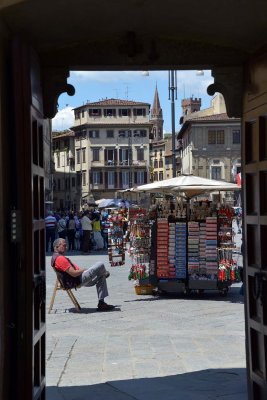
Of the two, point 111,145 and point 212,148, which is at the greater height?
point 111,145

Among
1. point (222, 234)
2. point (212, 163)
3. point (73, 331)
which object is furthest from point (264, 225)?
point (212, 163)

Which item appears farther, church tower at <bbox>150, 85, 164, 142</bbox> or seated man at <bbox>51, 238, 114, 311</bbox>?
church tower at <bbox>150, 85, 164, 142</bbox>

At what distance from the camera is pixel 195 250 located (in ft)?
41.6

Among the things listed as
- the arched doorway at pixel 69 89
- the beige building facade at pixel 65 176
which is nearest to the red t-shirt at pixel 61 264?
the arched doorway at pixel 69 89

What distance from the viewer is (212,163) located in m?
78.3

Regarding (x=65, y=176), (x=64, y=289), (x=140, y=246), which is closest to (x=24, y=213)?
(x=64, y=289)

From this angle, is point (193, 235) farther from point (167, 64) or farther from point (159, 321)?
point (167, 64)

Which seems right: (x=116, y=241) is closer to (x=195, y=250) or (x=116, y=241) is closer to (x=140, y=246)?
(x=140, y=246)

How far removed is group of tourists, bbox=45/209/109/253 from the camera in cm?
2514

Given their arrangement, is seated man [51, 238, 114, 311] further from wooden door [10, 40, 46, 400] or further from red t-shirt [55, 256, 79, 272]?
wooden door [10, 40, 46, 400]

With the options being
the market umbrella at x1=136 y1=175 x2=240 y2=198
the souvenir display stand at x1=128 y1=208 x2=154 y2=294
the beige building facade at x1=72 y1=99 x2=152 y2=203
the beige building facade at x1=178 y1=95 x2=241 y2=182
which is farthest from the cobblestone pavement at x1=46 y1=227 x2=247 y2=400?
the beige building facade at x1=72 y1=99 x2=152 y2=203

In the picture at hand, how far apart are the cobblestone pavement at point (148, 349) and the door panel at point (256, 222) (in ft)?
4.42

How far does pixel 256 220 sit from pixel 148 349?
393cm

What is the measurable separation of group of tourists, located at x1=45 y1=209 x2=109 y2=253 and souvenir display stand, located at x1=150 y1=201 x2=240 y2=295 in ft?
39.7
